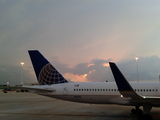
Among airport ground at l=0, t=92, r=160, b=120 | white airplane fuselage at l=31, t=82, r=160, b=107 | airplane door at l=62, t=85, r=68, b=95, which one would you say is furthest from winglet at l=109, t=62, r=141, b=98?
airplane door at l=62, t=85, r=68, b=95

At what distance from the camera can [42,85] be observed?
15.5 meters

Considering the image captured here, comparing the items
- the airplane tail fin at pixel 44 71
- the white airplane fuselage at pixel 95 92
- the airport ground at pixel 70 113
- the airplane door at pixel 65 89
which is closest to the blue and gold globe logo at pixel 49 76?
the airplane tail fin at pixel 44 71

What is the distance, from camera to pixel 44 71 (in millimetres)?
15711

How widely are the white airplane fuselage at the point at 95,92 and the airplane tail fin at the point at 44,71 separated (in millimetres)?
1017

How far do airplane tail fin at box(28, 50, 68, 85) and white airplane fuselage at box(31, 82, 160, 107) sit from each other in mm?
1017

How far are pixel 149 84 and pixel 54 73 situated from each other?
9819 mm

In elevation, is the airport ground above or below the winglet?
below

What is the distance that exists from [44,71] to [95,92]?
5874mm

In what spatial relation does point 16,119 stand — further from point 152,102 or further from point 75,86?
point 152,102

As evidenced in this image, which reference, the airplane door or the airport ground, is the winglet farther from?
the airplane door

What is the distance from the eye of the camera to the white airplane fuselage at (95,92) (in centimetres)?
1410

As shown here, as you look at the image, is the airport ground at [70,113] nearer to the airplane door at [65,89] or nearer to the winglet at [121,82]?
the airplane door at [65,89]

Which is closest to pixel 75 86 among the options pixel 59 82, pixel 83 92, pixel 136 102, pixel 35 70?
pixel 83 92

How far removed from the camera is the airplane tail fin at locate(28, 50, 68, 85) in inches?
615
